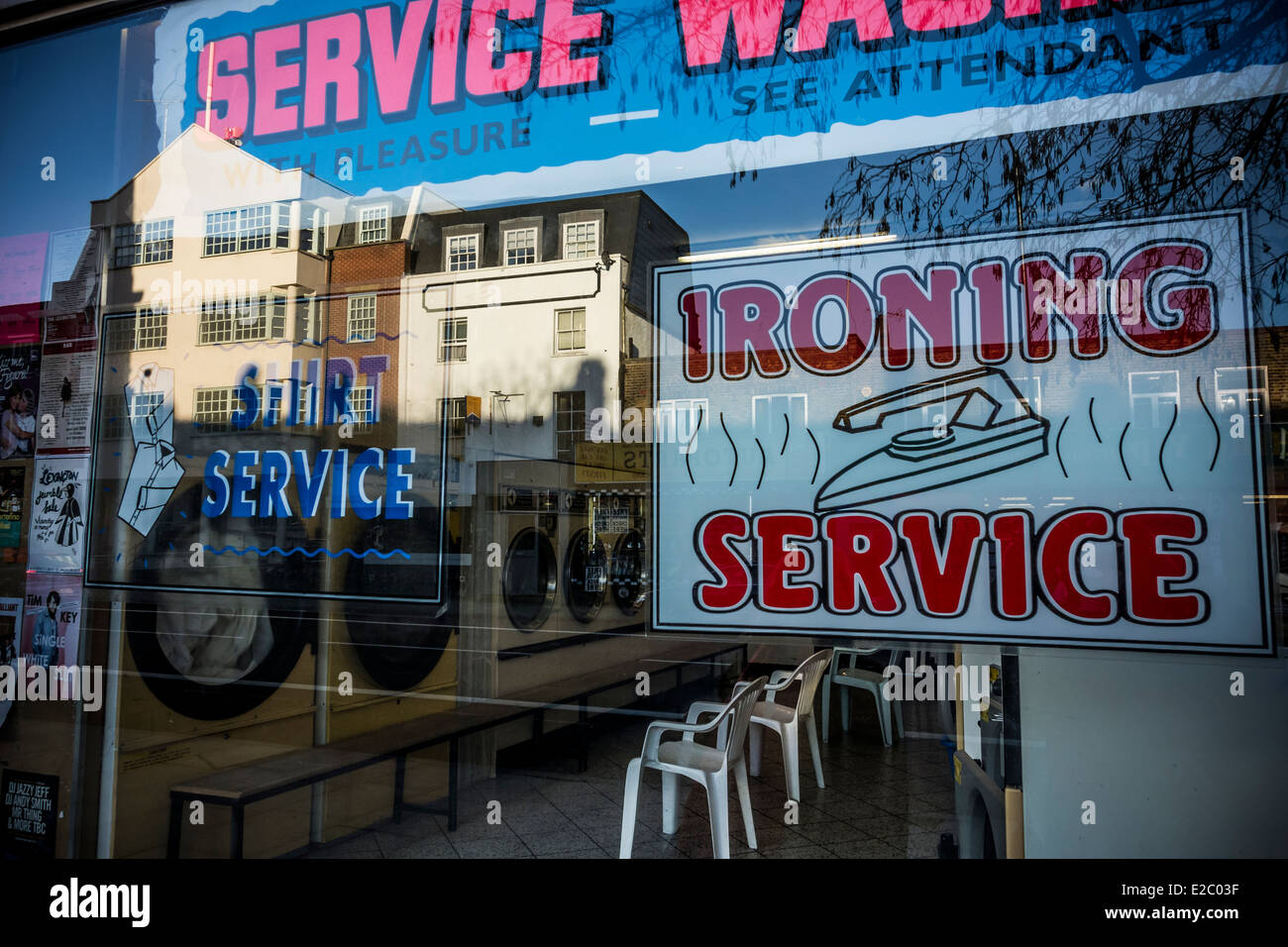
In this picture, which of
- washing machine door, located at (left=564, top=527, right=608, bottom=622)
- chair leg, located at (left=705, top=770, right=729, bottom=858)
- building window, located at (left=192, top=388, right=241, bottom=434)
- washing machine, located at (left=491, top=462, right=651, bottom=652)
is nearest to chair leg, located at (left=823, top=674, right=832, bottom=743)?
chair leg, located at (left=705, top=770, right=729, bottom=858)

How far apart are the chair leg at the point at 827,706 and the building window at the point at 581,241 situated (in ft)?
6.69

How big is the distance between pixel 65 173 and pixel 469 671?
308 centimetres

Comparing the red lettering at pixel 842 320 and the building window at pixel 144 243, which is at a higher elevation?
the building window at pixel 144 243

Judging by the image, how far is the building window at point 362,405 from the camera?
2.95m

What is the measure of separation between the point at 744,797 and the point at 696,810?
33 cm

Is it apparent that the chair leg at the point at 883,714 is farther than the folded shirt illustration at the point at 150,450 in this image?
Yes

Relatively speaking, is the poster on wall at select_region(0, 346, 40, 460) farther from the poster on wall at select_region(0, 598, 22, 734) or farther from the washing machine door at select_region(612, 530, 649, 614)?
the washing machine door at select_region(612, 530, 649, 614)

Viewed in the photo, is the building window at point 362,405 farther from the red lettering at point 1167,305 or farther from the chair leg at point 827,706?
the red lettering at point 1167,305

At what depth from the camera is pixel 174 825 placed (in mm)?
3289

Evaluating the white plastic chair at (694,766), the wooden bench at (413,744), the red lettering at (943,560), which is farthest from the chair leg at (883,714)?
the red lettering at (943,560)
